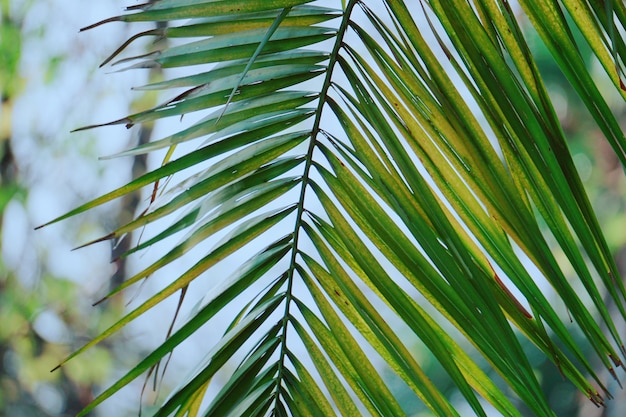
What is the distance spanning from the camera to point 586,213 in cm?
40

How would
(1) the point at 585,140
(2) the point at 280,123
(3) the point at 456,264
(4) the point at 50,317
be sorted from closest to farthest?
(3) the point at 456,264 → (2) the point at 280,123 → (4) the point at 50,317 → (1) the point at 585,140

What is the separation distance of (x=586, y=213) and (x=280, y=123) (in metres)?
0.22

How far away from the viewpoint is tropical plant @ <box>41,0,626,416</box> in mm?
380

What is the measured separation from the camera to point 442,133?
1.39 feet

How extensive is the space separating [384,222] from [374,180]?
1.2 inches

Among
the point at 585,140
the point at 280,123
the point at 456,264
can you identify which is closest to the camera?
the point at 456,264

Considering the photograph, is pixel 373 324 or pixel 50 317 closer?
pixel 373 324

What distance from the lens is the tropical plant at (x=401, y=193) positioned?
0.38 meters

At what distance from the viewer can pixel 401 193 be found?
42 cm

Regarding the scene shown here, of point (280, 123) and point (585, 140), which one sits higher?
point (585, 140)

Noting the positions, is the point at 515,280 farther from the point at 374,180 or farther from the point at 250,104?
the point at 250,104

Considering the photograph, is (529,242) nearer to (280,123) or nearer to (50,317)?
(280,123)

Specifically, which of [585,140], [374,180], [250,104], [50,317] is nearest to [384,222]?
[374,180]

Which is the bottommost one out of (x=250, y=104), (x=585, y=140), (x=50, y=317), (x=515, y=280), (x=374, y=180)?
(x=515, y=280)
